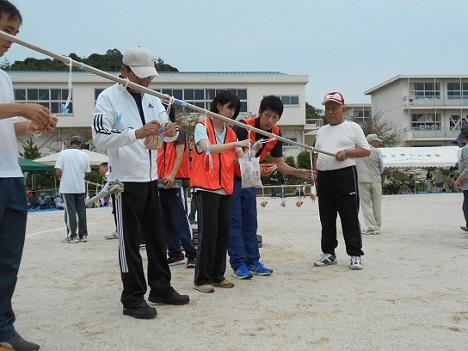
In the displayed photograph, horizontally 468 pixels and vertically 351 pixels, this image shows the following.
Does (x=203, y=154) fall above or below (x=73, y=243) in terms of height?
above

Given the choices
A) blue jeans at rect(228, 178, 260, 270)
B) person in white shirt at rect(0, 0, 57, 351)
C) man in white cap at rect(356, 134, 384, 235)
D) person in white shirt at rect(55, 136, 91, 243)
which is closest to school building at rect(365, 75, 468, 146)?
man in white cap at rect(356, 134, 384, 235)

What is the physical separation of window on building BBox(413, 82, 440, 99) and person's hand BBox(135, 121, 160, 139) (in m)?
55.5

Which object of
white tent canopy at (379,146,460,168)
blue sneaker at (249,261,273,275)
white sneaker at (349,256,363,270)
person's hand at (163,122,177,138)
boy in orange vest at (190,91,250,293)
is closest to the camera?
person's hand at (163,122,177,138)

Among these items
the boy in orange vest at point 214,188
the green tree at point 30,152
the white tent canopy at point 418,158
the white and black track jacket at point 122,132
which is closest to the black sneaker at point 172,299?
the boy in orange vest at point 214,188

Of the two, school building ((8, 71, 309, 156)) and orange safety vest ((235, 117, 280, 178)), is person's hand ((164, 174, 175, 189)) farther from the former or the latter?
school building ((8, 71, 309, 156))

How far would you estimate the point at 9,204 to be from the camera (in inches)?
116

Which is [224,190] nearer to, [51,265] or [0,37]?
[0,37]

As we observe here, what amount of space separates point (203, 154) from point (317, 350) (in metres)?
2.17

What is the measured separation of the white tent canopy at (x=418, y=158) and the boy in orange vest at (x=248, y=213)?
25.0 meters

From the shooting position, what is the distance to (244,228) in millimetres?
5125

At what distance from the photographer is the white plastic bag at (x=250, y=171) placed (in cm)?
481

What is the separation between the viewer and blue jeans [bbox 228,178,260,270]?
4969 mm

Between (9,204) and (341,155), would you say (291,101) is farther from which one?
(9,204)

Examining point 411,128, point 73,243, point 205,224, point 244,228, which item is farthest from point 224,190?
point 411,128
